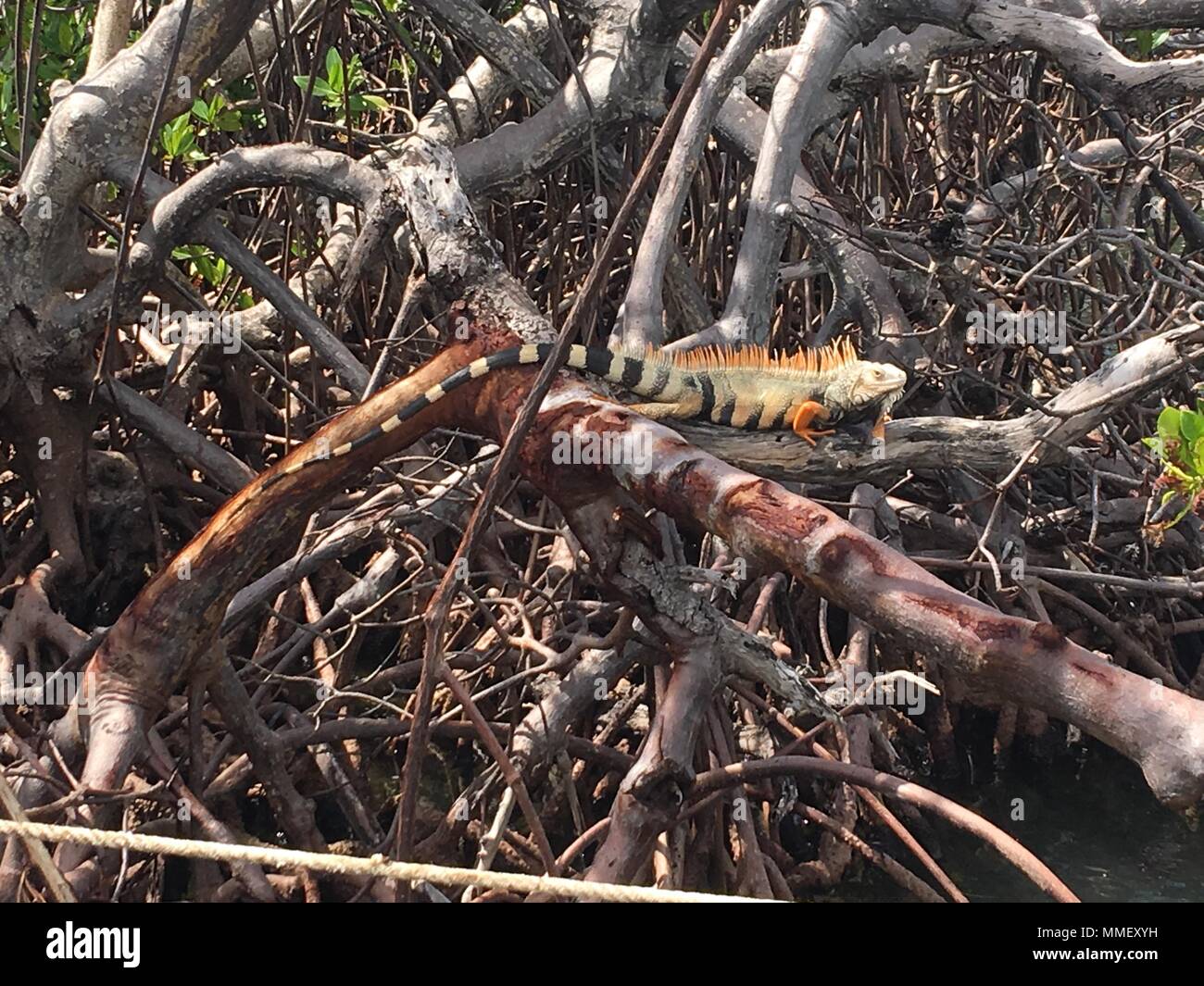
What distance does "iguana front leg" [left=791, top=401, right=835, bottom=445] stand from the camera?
11.4 ft

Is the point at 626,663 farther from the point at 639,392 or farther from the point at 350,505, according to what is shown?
the point at 350,505

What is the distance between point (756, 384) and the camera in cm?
408

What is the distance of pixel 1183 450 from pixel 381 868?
2.10m

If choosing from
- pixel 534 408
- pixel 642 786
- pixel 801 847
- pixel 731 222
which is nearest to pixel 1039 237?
pixel 731 222

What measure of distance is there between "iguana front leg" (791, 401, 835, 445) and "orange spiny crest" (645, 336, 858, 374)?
0.28 meters

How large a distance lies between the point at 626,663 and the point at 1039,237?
3211mm

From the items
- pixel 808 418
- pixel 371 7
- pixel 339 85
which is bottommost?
pixel 808 418

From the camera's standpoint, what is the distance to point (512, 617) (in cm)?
465

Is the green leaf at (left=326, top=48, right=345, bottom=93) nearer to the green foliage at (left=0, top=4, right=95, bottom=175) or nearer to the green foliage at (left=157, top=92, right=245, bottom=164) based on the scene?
the green foliage at (left=157, top=92, right=245, bottom=164)

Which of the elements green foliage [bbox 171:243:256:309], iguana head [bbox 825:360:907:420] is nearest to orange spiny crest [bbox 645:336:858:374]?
iguana head [bbox 825:360:907:420]

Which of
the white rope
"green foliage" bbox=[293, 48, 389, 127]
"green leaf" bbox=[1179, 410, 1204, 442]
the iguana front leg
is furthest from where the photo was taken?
"green foliage" bbox=[293, 48, 389, 127]

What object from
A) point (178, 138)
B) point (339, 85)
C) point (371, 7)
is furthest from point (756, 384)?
point (371, 7)

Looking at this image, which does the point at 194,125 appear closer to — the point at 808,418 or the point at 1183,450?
the point at 808,418

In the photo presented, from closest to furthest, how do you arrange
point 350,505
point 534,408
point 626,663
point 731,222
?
1. point 534,408
2. point 626,663
3. point 350,505
4. point 731,222
